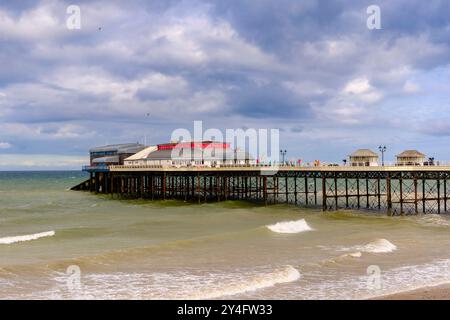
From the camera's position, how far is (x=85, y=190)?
297 ft

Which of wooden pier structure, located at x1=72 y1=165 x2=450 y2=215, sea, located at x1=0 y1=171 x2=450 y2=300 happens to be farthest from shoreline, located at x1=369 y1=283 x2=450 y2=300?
wooden pier structure, located at x1=72 y1=165 x2=450 y2=215

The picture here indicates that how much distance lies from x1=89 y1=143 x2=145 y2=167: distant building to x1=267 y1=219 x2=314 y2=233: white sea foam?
168ft

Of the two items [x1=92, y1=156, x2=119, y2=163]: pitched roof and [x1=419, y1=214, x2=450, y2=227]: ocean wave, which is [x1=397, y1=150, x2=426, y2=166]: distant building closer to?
[x1=419, y1=214, x2=450, y2=227]: ocean wave

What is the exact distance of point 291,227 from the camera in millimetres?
35219

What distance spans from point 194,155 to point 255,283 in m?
54.0

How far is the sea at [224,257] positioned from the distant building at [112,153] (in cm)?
4044

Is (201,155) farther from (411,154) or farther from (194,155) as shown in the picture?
(411,154)

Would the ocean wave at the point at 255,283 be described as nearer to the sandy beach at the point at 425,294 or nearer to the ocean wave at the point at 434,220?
the sandy beach at the point at 425,294

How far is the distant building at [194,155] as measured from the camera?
227ft

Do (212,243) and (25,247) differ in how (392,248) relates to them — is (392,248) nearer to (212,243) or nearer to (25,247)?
(212,243)

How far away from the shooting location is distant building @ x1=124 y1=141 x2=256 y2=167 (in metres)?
69.2

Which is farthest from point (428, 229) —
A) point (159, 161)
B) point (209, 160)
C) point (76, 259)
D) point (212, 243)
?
point (159, 161)

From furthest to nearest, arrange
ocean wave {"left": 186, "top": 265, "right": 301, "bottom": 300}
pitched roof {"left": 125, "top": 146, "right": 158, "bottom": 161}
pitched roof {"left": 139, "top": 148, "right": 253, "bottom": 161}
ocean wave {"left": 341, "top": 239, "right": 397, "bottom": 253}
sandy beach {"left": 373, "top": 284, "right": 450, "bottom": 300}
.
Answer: pitched roof {"left": 125, "top": 146, "right": 158, "bottom": 161} → pitched roof {"left": 139, "top": 148, "right": 253, "bottom": 161} → ocean wave {"left": 341, "top": 239, "right": 397, "bottom": 253} → ocean wave {"left": 186, "top": 265, "right": 301, "bottom": 300} → sandy beach {"left": 373, "top": 284, "right": 450, "bottom": 300}
